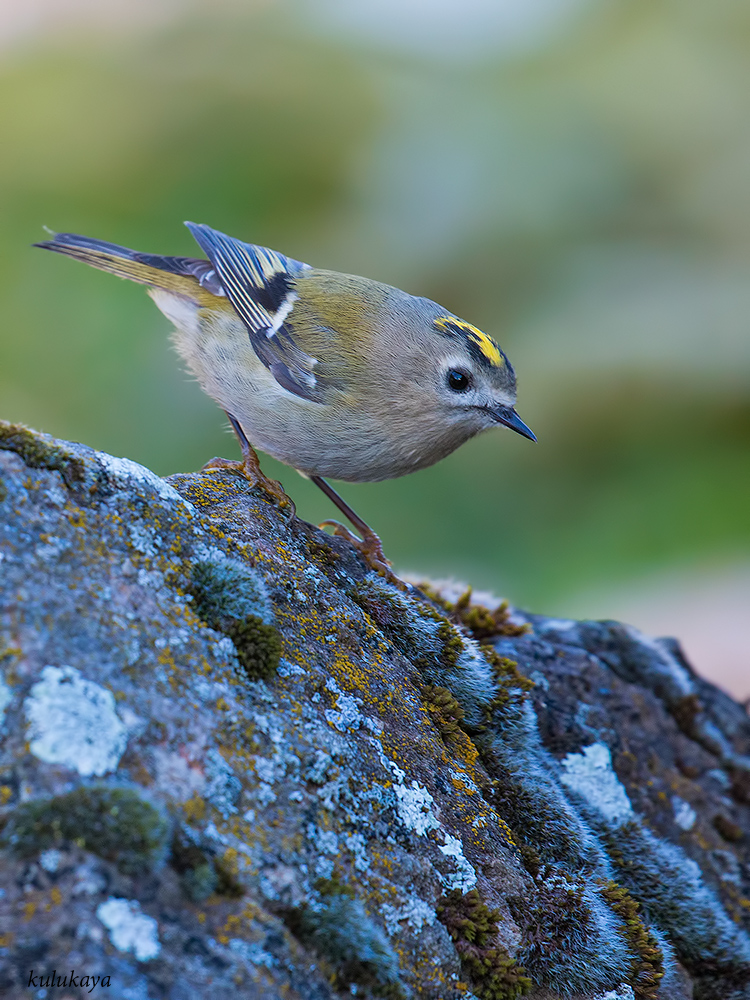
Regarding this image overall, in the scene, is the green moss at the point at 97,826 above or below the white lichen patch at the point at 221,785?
below

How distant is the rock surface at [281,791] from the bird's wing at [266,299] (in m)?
0.93

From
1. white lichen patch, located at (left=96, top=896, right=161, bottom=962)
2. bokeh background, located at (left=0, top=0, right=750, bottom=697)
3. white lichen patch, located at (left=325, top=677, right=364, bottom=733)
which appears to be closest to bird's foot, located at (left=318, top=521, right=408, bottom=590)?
white lichen patch, located at (left=325, top=677, right=364, bottom=733)

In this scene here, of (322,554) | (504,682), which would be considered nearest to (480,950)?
(504,682)

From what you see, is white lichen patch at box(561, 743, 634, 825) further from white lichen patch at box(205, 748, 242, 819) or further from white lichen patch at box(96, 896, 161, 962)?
white lichen patch at box(96, 896, 161, 962)

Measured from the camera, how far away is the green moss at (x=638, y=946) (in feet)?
11.3

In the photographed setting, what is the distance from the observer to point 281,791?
2799 mm

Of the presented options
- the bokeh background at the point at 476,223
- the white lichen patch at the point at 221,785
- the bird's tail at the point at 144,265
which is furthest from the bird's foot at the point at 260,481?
the bokeh background at the point at 476,223

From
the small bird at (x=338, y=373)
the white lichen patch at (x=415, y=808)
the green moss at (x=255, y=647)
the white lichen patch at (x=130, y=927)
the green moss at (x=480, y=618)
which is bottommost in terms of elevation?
the white lichen patch at (x=130, y=927)

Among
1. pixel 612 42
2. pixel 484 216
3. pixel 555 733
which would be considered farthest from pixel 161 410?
pixel 612 42

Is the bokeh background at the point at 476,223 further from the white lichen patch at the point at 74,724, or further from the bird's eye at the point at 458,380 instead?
the white lichen patch at the point at 74,724

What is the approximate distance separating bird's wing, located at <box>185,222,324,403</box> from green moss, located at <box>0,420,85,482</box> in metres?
1.89

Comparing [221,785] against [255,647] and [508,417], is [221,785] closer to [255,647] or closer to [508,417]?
[255,647]

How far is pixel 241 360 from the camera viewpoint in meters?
5.04

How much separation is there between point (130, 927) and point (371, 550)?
273 cm
